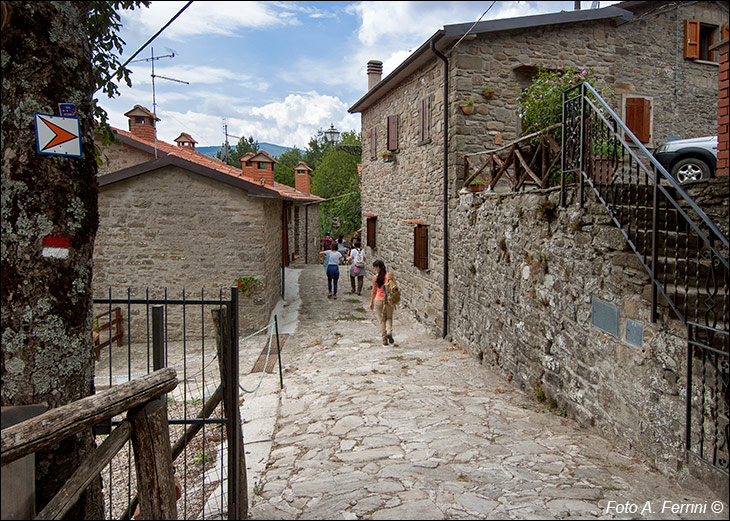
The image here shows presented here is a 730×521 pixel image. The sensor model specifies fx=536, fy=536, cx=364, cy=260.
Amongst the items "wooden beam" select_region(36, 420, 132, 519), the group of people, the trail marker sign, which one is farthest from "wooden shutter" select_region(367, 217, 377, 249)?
"wooden beam" select_region(36, 420, 132, 519)

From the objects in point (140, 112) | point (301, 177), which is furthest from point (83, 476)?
point (301, 177)

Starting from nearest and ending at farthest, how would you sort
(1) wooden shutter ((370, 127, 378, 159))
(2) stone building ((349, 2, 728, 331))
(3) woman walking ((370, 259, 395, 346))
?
(2) stone building ((349, 2, 728, 331)) < (3) woman walking ((370, 259, 395, 346)) < (1) wooden shutter ((370, 127, 378, 159))

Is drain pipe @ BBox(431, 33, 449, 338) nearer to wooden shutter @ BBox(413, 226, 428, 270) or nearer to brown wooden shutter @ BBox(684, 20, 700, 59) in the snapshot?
wooden shutter @ BBox(413, 226, 428, 270)

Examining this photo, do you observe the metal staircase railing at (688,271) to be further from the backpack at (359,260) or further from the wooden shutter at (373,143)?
the backpack at (359,260)

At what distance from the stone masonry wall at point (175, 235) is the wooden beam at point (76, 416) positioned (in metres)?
9.15

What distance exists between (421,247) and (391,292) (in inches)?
85.8

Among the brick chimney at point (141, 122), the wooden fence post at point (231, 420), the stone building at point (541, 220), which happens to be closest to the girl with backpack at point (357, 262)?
the stone building at point (541, 220)

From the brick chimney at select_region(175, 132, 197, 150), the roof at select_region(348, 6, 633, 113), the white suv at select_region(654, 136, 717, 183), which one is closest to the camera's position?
the white suv at select_region(654, 136, 717, 183)

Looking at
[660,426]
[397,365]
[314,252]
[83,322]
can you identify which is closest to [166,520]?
[83,322]

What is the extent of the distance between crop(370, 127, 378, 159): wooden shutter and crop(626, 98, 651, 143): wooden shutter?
6.81 m

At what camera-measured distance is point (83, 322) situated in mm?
3059

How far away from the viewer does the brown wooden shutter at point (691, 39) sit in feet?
36.8

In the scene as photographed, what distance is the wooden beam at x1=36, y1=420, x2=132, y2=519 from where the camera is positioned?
2498 mm

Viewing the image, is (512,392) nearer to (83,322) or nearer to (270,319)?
(83,322)
